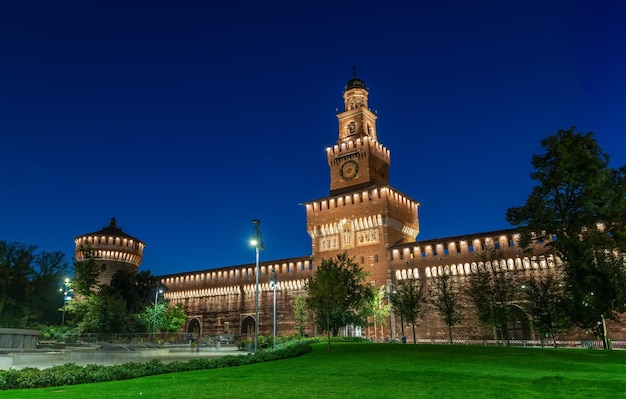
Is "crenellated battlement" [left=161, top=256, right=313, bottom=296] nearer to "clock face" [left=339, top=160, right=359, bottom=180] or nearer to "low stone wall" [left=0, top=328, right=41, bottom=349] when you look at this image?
"clock face" [left=339, top=160, right=359, bottom=180]

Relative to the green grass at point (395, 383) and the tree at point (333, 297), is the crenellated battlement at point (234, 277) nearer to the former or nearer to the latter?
the tree at point (333, 297)

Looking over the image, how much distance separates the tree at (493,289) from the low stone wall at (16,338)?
33.0 metres

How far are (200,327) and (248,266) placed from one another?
1244 cm

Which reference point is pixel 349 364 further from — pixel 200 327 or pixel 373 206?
pixel 200 327

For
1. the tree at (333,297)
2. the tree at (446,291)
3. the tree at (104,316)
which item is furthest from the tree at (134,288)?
the tree at (446,291)

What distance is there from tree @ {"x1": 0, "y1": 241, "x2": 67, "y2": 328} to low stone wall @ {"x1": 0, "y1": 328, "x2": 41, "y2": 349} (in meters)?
35.0

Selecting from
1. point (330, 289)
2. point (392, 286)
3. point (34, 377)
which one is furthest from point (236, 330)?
point (34, 377)

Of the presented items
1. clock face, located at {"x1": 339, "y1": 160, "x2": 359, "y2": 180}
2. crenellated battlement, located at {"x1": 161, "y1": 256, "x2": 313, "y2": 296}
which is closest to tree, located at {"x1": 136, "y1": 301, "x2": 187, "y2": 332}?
crenellated battlement, located at {"x1": 161, "y1": 256, "x2": 313, "y2": 296}

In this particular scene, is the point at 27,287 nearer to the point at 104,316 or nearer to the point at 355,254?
the point at 104,316

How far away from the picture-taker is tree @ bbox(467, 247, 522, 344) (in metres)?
37.0

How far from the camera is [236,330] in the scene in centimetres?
6144

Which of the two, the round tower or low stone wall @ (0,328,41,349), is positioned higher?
the round tower

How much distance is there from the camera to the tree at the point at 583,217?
26156mm

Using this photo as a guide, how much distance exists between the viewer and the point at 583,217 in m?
28.4
